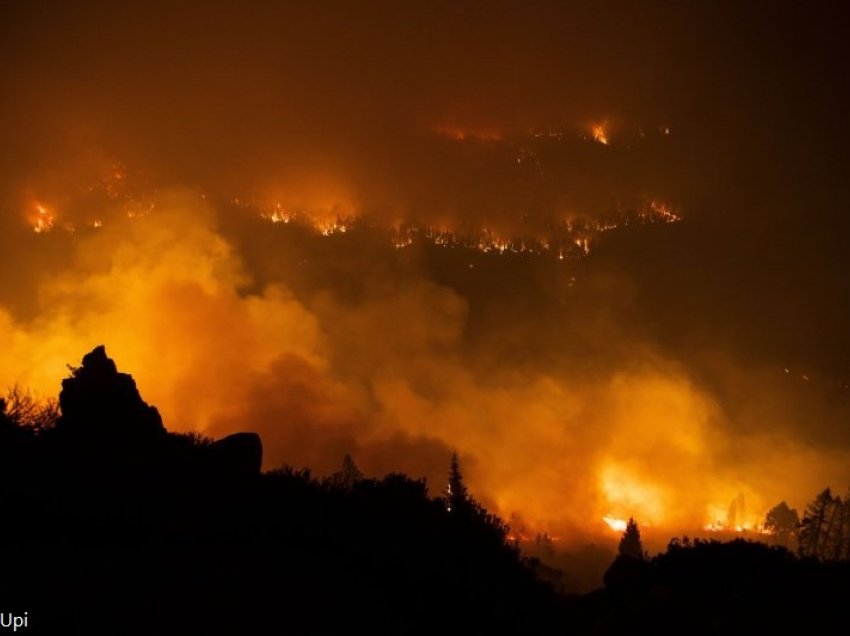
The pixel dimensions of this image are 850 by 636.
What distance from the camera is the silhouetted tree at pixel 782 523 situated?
97125mm

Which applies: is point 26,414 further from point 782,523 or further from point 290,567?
point 782,523

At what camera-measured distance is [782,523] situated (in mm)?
98375

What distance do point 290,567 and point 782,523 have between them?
113 metres

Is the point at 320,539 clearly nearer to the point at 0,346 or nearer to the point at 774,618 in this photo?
the point at 774,618

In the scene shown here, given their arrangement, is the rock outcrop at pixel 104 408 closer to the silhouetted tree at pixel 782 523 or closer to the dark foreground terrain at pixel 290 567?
the dark foreground terrain at pixel 290 567

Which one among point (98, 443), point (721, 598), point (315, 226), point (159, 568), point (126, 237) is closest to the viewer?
point (159, 568)

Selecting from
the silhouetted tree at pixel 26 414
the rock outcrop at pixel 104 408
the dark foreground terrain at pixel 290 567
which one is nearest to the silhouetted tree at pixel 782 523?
the dark foreground terrain at pixel 290 567

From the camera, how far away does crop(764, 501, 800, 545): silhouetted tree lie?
9712 centimetres

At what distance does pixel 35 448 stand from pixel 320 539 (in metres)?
7.46

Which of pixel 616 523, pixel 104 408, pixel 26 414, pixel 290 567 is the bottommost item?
pixel 616 523

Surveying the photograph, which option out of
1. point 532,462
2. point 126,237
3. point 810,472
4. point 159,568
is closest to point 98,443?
point 159,568

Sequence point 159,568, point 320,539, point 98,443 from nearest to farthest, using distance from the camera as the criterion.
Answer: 1. point 159,568
2. point 320,539
3. point 98,443

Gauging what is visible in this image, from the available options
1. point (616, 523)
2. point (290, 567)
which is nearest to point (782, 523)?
point (616, 523)

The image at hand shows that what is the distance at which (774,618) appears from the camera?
10398 millimetres
